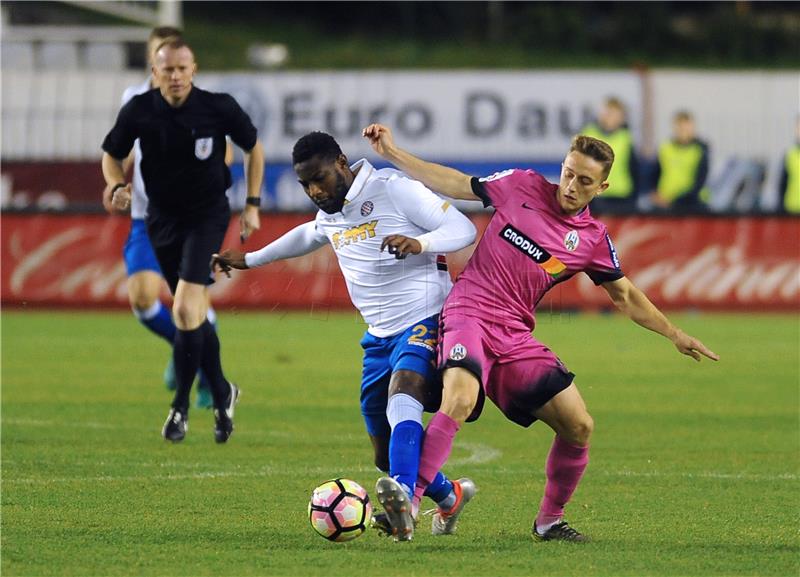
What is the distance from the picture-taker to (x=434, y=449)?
6.48m

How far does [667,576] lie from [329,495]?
56.0 inches

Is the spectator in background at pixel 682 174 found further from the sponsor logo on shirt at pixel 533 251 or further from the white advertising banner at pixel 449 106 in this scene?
the sponsor logo on shirt at pixel 533 251

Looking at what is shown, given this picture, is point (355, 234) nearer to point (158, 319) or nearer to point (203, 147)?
point (203, 147)

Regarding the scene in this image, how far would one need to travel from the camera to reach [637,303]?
23.0ft

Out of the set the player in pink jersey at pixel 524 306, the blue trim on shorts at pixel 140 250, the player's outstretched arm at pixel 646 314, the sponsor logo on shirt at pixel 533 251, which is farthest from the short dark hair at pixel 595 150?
the blue trim on shorts at pixel 140 250

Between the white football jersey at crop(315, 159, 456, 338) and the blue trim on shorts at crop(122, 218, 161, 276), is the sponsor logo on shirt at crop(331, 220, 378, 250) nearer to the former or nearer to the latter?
the white football jersey at crop(315, 159, 456, 338)

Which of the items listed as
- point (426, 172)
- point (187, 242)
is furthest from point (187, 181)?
point (426, 172)

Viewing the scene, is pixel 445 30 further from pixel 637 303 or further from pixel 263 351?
pixel 637 303

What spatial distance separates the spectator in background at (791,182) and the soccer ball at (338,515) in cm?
1482

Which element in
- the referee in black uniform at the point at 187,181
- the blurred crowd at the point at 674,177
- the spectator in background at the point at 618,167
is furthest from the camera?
the blurred crowd at the point at 674,177

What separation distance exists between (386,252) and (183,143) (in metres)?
3.08

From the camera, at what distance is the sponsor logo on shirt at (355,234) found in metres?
6.91

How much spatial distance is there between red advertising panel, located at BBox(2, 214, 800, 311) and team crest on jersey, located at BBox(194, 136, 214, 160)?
9.26 m

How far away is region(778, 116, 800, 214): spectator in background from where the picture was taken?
20.4 metres
